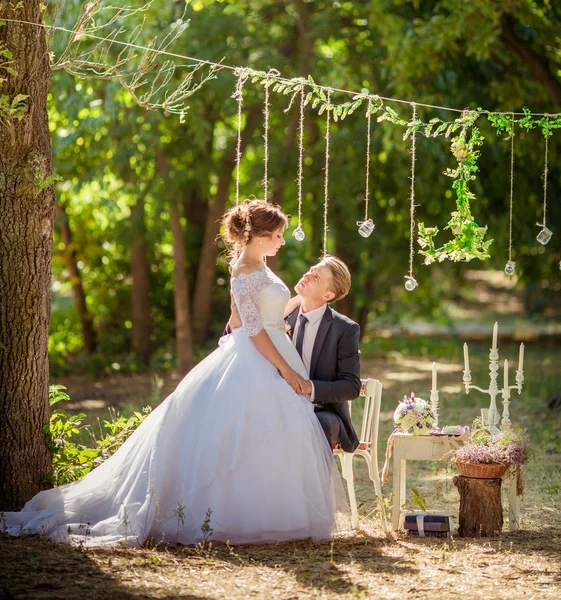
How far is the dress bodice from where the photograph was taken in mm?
4965

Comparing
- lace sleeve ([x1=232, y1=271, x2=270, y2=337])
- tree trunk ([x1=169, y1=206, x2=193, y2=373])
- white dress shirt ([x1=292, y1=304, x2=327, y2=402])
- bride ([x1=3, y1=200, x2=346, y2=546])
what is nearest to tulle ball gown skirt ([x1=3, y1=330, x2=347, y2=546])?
bride ([x1=3, y1=200, x2=346, y2=546])

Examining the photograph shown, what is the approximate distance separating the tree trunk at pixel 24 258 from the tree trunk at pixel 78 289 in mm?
8539

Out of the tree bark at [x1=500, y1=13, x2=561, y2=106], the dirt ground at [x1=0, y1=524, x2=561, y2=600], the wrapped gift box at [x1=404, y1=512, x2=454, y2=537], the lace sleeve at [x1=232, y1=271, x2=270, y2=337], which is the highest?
the tree bark at [x1=500, y1=13, x2=561, y2=106]

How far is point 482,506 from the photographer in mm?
5090

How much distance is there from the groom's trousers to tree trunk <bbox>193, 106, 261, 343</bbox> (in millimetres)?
7679

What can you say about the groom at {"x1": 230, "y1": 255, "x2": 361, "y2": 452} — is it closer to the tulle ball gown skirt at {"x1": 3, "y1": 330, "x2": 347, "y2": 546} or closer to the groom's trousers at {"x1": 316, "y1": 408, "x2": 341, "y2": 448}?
the groom's trousers at {"x1": 316, "y1": 408, "x2": 341, "y2": 448}

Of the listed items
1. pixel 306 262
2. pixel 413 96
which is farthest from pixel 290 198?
pixel 413 96

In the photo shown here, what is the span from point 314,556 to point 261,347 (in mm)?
1105

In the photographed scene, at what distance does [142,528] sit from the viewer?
460 centimetres

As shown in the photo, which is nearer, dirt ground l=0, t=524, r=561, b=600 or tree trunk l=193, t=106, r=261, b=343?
dirt ground l=0, t=524, r=561, b=600

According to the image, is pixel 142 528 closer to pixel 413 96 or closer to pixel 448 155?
pixel 413 96

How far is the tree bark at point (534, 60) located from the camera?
9375 millimetres

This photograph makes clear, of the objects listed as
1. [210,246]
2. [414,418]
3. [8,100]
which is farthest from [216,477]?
[210,246]

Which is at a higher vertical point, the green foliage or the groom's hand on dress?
the groom's hand on dress
